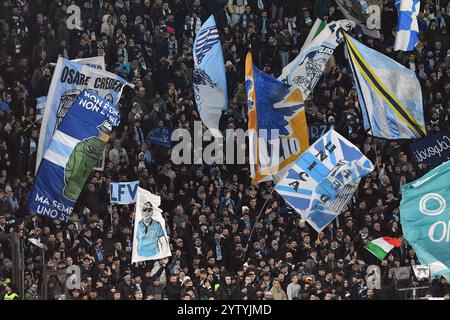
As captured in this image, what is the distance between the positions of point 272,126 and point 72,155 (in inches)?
131

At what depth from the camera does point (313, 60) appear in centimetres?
2362

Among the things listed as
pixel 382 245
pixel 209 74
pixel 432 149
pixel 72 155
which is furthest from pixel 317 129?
pixel 72 155

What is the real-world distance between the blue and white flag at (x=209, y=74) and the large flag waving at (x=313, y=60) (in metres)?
1.16

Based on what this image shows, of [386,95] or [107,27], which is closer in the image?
[386,95]

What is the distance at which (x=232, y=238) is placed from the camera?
69.1ft

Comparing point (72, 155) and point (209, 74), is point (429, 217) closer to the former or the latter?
point (72, 155)

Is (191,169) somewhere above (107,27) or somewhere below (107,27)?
below

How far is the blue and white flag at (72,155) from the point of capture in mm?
20672

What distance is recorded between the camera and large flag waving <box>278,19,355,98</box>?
2341cm

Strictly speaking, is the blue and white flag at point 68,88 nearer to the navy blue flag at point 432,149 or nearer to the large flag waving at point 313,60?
the large flag waving at point 313,60

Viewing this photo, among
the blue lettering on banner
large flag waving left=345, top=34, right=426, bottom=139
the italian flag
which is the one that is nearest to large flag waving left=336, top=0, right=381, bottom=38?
the blue lettering on banner

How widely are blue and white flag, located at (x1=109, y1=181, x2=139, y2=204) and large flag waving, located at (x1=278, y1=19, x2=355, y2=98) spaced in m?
3.36

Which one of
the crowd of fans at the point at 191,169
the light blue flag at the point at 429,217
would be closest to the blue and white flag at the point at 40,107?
the crowd of fans at the point at 191,169
